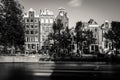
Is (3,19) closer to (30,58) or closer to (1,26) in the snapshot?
(1,26)

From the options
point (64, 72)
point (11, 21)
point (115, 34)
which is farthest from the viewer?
point (115, 34)

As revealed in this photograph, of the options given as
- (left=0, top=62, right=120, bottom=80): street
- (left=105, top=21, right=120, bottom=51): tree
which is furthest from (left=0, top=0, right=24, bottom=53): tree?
(left=105, top=21, right=120, bottom=51): tree

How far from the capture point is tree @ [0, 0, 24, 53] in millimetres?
32938

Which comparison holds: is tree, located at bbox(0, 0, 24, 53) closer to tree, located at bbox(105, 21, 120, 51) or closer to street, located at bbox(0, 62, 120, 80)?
street, located at bbox(0, 62, 120, 80)

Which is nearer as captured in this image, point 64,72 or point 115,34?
point 64,72

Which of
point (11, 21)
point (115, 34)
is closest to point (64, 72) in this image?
point (11, 21)

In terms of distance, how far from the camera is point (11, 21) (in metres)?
33.2

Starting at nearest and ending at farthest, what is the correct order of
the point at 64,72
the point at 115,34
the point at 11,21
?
1. the point at 64,72
2. the point at 11,21
3. the point at 115,34

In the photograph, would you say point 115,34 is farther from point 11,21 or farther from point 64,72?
point 64,72

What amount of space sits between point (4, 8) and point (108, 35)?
26.0 meters

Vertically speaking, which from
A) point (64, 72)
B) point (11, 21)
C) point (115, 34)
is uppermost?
point (11, 21)

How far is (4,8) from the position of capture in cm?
3369

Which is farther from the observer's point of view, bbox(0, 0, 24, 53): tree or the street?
bbox(0, 0, 24, 53): tree

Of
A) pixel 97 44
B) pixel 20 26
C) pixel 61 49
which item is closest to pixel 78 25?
pixel 61 49
